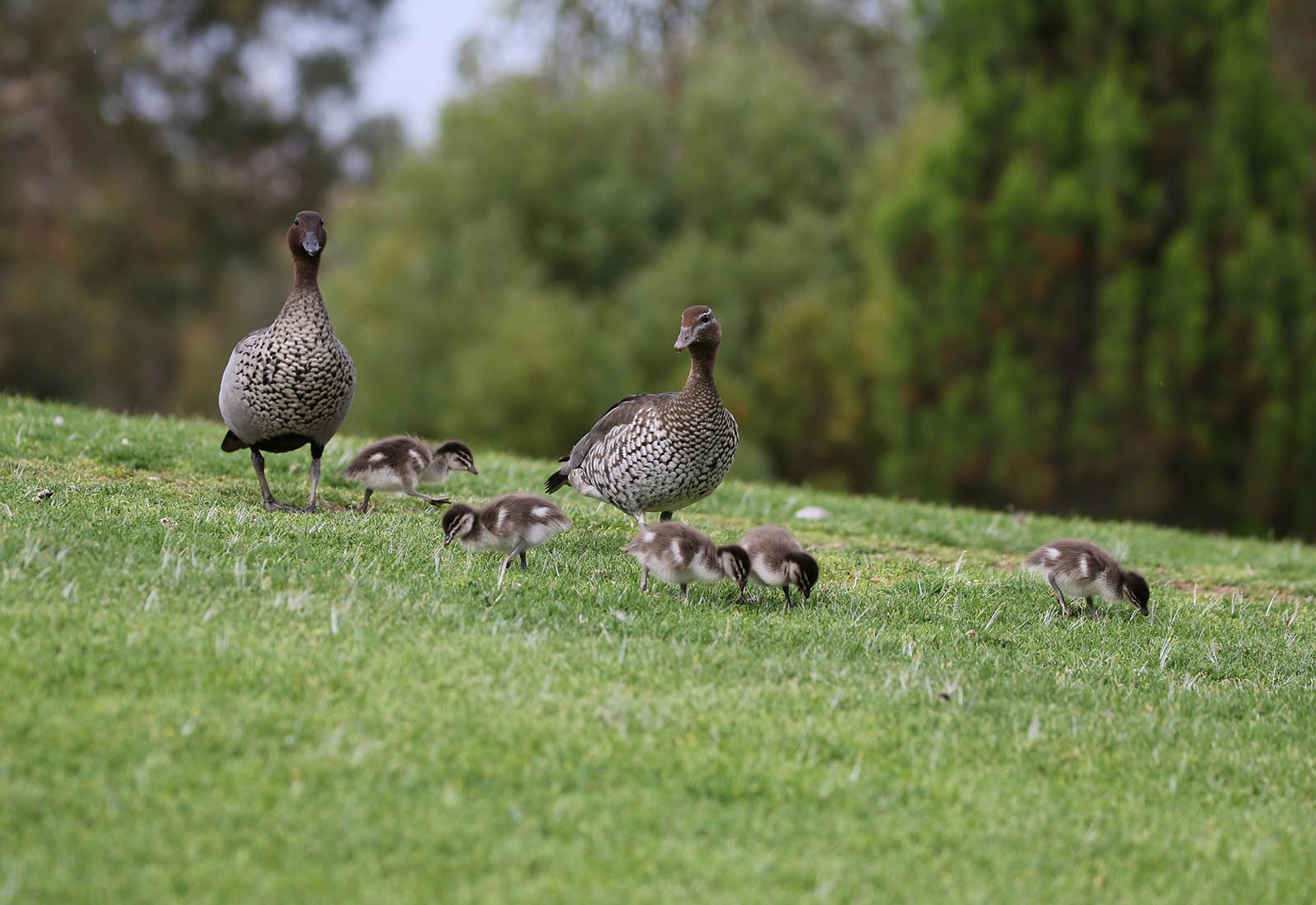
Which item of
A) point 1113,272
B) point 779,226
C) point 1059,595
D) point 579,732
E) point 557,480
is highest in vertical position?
point 779,226

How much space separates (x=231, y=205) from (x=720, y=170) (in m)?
13.8

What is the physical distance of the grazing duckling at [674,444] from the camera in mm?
8664

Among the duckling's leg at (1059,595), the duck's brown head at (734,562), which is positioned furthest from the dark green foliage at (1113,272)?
the duck's brown head at (734,562)

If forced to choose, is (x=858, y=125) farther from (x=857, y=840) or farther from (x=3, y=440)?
(x=857, y=840)

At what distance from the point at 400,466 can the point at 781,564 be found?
10.8 feet

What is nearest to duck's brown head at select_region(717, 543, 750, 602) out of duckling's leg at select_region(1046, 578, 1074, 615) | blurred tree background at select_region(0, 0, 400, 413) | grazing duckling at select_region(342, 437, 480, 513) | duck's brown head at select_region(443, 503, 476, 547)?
duck's brown head at select_region(443, 503, 476, 547)

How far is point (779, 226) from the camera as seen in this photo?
32.8 metres

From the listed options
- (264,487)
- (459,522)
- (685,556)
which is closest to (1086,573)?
(685,556)

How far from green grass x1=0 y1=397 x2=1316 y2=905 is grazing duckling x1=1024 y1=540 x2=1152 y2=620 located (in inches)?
7.6

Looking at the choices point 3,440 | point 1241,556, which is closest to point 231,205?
point 3,440

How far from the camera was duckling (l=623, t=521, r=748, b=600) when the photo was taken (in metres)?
7.51

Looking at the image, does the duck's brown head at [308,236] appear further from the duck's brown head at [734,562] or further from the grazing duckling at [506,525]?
the duck's brown head at [734,562]

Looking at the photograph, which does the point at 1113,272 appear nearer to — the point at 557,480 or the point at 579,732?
the point at 557,480

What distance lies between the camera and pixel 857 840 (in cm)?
496
